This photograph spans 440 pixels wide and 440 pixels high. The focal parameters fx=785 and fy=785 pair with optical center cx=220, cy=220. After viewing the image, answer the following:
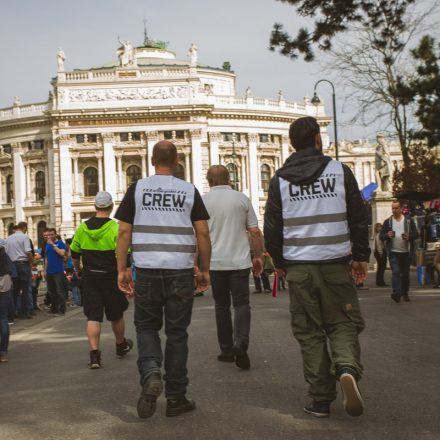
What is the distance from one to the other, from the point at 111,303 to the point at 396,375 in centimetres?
318

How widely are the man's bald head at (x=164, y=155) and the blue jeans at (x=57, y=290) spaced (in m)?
11.1

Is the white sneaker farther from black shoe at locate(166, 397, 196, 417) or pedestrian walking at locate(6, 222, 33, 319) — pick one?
pedestrian walking at locate(6, 222, 33, 319)

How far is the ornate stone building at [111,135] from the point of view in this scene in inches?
2628

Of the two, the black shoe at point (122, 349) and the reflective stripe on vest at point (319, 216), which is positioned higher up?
the reflective stripe on vest at point (319, 216)

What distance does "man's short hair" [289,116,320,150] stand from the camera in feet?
18.0

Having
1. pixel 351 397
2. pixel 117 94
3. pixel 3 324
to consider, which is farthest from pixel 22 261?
pixel 117 94

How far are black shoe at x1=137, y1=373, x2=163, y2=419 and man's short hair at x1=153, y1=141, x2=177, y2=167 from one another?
5.27ft

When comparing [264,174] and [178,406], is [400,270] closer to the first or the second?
[178,406]

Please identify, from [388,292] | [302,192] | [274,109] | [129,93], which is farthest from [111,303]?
[274,109]

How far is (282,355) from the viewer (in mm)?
8055

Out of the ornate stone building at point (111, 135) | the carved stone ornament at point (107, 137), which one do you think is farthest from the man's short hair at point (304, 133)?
the carved stone ornament at point (107, 137)

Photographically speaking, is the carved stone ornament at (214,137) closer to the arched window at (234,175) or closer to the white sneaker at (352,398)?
the arched window at (234,175)

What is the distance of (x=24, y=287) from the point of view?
15672 millimetres

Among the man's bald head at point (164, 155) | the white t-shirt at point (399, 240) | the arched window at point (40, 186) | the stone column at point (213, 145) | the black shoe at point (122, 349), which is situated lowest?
the black shoe at point (122, 349)
